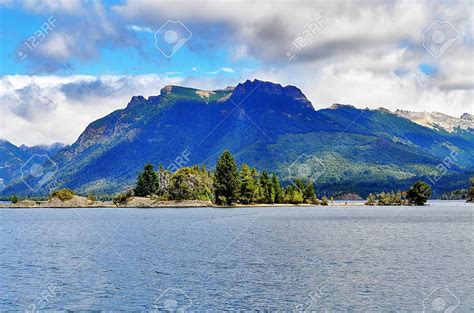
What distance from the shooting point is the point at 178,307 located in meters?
42.2

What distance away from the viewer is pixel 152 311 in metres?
40.9

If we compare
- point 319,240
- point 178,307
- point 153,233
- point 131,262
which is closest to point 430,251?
point 319,240

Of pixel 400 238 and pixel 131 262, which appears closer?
pixel 131 262

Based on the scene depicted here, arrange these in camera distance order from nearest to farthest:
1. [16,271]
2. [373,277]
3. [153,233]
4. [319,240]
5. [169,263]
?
1. [373,277]
2. [16,271]
3. [169,263]
4. [319,240]
5. [153,233]

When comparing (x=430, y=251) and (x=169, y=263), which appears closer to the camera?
(x=169, y=263)

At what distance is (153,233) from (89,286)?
57670mm

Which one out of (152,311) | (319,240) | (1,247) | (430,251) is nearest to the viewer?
(152,311)

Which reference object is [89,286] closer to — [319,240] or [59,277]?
[59,277]

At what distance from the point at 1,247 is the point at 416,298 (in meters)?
67.4

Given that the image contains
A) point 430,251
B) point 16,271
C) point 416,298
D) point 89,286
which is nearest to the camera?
point 416,298

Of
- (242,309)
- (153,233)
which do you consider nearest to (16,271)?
(242,309)

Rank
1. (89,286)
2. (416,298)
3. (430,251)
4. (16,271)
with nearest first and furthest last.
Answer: (416,298) < (89,286) < (16,271) < (430,251)

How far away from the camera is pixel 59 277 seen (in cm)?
5575

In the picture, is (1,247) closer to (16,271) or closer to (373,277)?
(16,271)
